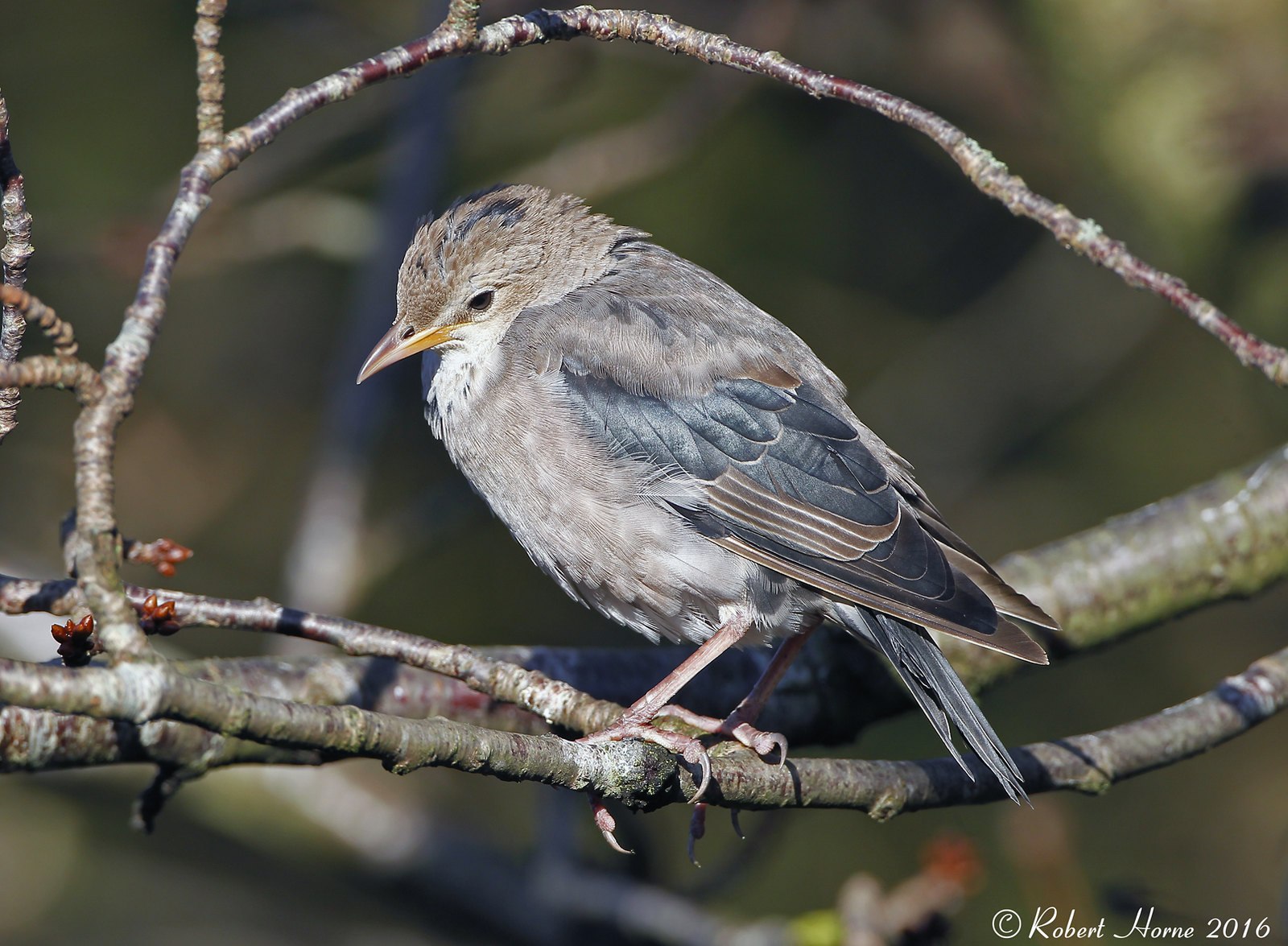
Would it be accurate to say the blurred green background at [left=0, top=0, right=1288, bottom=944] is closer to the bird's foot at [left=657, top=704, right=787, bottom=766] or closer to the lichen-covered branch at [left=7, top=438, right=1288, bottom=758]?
the lichen-covered branch at [left=7, top=438, right=1288, bottom=758]

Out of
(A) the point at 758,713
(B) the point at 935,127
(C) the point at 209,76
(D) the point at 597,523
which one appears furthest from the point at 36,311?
(A) the point at 758,713

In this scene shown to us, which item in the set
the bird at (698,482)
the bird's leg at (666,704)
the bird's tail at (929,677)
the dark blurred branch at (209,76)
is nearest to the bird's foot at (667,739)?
the bird's leg at (666,704)

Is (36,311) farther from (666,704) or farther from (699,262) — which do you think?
(699,262)

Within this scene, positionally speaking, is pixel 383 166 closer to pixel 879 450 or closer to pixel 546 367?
pixel 546 367

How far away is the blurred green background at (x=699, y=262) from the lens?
6.50 metres

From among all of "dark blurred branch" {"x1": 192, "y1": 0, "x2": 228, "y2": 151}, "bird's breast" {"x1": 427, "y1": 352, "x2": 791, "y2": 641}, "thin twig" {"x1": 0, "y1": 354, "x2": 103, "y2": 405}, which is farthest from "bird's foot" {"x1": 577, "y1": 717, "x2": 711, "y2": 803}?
"dark blurred branch" {"x1": 192, "y1": 0, "x2": 228, "y2": 151}

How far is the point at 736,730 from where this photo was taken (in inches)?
167

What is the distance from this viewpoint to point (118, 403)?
93.0 inches

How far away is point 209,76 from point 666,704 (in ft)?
8.05

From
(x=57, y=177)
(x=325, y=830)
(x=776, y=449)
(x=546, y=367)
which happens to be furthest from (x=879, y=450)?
(x=57, y=177)

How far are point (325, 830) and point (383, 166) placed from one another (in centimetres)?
403

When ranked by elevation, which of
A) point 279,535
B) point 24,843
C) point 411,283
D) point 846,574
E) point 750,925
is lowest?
point 24,843

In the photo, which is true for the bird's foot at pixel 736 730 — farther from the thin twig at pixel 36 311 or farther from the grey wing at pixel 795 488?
the thin twig at pixel 36 311

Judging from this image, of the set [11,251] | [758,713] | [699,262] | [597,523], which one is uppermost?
[699,262]
